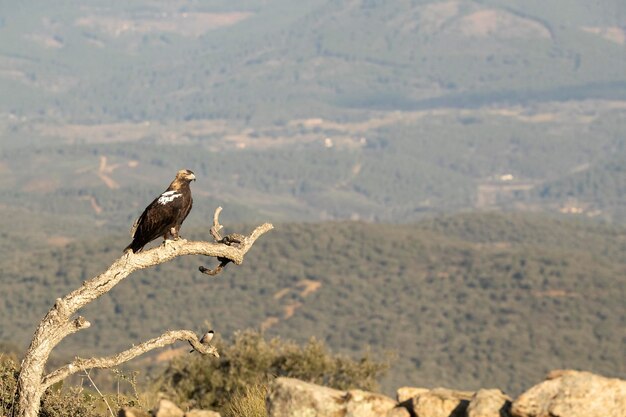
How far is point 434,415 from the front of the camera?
14367 mm

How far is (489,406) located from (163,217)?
18.8 ft

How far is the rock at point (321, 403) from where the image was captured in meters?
14.4

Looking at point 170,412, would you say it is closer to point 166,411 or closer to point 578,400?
point 166,411

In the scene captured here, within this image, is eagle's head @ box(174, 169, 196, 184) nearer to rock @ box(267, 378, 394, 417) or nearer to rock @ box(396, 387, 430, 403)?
rock @ box(267, 378, 394, 417)

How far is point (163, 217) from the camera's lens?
17172 mm

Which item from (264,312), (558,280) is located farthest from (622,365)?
(264,312)

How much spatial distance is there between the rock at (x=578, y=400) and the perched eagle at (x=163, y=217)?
6018 millimetres

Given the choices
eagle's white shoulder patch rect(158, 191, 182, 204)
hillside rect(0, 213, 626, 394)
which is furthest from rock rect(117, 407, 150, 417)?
hillside rect(0, 213, 626, 394)

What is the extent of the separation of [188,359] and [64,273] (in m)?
150

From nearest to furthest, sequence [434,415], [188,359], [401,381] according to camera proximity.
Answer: [434,415] → [188,359] → [401,381]

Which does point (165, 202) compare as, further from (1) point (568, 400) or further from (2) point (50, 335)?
(1) point (568, 400)

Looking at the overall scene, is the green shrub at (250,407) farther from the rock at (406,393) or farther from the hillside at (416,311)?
the hillside at (416,311)

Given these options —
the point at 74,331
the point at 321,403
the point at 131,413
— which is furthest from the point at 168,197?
the point at 321,403

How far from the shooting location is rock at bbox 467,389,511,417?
540 inches
